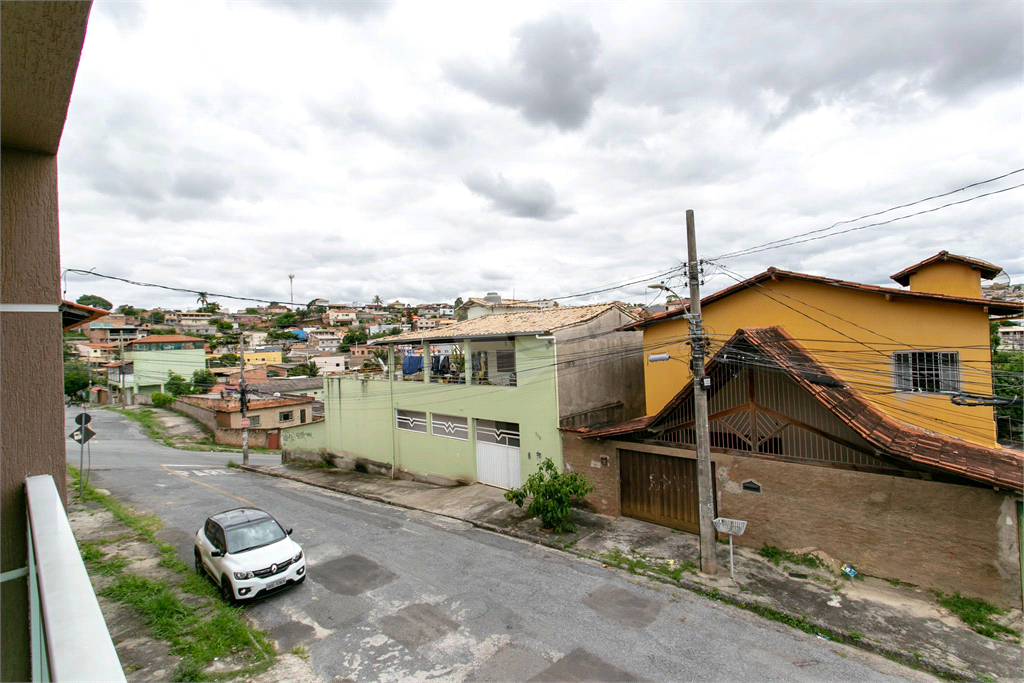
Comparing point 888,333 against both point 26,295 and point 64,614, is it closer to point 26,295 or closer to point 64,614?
point 64,614

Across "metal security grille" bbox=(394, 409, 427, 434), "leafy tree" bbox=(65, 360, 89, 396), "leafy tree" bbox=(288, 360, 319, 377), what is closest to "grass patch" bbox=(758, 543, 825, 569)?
"metal security grille" bbox=(394, 409, 427, 434)

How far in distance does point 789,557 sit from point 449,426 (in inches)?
447

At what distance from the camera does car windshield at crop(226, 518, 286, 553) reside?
9547mm

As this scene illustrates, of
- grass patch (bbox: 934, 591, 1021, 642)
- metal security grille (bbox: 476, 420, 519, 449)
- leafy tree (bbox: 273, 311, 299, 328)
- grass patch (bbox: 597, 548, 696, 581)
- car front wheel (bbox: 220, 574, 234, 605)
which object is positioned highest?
leafy tree (bbox: 273, 311, 299, 328)

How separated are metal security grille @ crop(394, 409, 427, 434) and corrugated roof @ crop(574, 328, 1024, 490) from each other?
10284mm

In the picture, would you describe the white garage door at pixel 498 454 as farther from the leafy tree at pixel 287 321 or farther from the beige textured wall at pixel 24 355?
the leafy tree at pixel 287 321

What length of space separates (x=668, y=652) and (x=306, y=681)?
5.26m

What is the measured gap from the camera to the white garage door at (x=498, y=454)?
1609 cm

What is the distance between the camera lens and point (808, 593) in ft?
29.7

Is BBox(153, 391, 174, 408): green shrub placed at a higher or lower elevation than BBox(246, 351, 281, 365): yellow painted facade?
lower

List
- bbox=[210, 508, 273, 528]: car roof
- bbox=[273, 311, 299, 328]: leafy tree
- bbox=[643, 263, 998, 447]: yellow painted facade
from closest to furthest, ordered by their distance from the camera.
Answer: bbox=[210, 508, 273, 528]: car roof, bbox=[643, 263, 998, 447]: yellow painted facade, bbox=[273, 311, 299, 328]: leafy tree

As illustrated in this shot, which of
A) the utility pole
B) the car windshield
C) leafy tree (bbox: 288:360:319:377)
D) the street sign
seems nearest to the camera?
the car windshield

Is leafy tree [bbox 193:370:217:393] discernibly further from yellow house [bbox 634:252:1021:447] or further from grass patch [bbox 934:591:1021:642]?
grass patch [bbox 934:591:1021:642]

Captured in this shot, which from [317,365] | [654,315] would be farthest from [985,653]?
[317,365]
